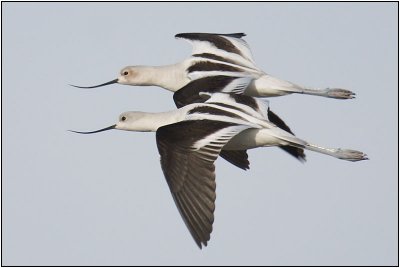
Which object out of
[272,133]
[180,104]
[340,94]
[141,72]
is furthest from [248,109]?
[141,72]

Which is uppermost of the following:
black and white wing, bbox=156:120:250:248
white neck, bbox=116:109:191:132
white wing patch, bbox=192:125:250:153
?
white wing patch, bbox=192:125:250:153

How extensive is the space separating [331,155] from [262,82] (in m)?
2.15

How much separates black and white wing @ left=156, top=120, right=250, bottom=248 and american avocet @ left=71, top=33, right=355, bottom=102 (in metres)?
2.14

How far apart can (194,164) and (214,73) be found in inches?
143

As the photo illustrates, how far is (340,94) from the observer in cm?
1880

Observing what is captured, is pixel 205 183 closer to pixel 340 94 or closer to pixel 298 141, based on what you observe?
pixel 298 141

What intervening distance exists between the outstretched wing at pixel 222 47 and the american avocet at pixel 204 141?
7.07 feet

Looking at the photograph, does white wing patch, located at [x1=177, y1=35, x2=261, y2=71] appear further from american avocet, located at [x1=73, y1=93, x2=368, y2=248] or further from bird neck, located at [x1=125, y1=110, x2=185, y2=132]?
bird neck, located at [x1=125, y1=110, x2=185, y2=132]

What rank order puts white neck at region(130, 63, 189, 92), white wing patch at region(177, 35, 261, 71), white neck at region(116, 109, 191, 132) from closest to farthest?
white neck at region(116, 109, 191, 132)
white wing patch at region(177, 35, 261, 71)
white neck at region(130, 63, 189, 92)

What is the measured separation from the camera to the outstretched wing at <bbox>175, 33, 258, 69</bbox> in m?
19.0

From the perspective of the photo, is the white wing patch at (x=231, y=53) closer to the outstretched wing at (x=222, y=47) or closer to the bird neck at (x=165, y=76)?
the outstretched wing at (x=222, y=47)

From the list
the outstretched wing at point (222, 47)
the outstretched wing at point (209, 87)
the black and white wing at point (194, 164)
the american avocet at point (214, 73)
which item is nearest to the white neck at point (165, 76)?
the american avocet at point (214, 73)

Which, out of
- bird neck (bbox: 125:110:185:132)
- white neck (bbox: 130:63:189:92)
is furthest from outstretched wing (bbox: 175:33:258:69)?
bird neck (bbox: 125:110:185:132)

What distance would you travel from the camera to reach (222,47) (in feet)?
63.6
